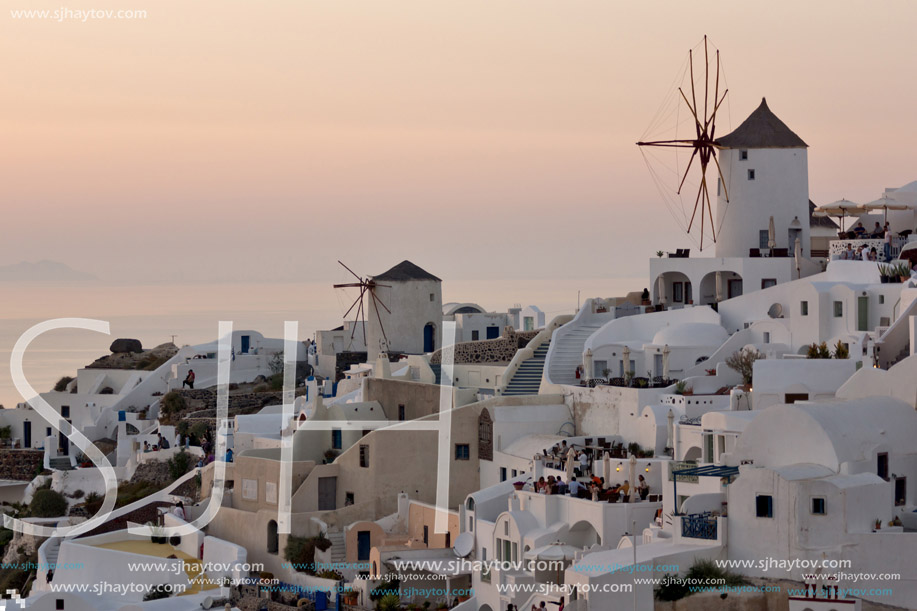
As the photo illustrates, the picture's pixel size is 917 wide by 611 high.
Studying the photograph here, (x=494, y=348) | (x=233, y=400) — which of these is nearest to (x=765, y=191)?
(x=494, y=348)

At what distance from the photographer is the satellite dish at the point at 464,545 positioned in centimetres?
3234

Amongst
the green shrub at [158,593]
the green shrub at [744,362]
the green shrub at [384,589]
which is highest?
the green shrub at [744,362]

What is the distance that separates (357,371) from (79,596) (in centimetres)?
1401

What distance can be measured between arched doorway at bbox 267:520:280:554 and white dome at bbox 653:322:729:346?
378 inches

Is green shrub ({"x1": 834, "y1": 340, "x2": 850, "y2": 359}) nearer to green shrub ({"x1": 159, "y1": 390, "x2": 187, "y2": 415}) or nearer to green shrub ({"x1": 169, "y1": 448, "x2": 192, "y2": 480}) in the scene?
green shrub ({"x1": 169, "y1": 448, "x2": 192, "y2": 480})

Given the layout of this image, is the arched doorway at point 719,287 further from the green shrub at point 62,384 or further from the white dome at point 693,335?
the green shrub at point 62,384

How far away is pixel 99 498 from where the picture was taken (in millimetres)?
44625

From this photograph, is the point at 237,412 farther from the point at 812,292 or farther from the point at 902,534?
the point at 902,534

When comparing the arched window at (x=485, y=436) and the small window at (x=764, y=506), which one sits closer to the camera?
the small window at (x=764, y=506)

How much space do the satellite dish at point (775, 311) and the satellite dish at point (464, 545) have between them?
9007 mm

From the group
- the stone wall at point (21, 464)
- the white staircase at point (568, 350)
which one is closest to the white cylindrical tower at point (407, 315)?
the white staircase at point (568, 350)

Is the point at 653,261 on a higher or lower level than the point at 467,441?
higher

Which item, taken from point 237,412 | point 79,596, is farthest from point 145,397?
point 79,596

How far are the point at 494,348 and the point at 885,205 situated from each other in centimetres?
1113
